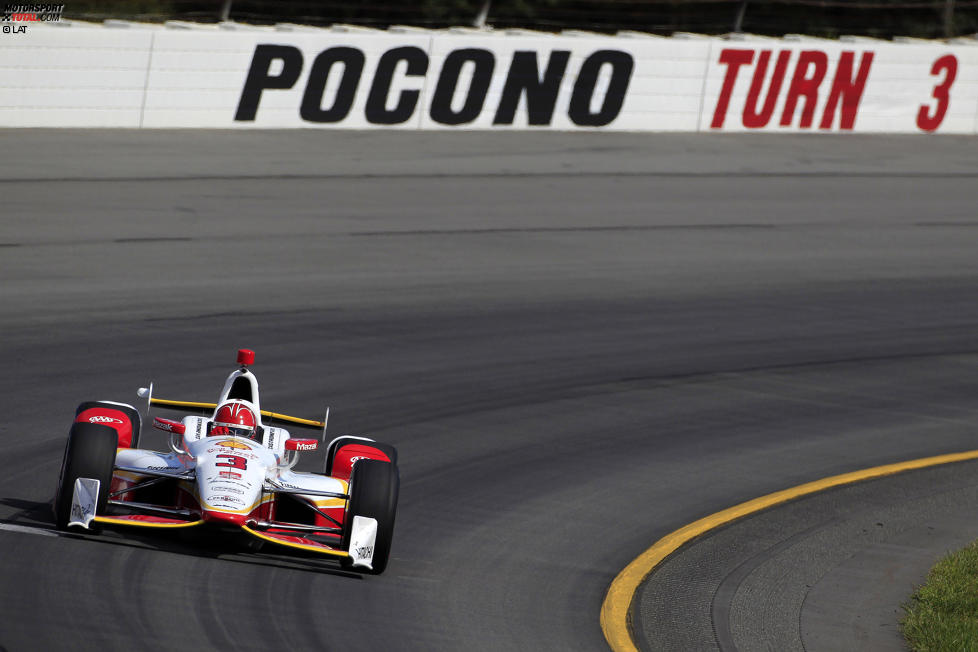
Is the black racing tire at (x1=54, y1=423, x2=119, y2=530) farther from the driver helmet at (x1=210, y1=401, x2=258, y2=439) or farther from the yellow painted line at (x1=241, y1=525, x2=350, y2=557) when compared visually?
the yellow painted line at (x1=241, y1=525, x2=350, y2=557)

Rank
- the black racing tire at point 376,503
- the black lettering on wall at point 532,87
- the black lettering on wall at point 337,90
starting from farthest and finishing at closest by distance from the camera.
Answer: the black lettering on wall at point 532,87, the black lettering on wall at point 337,90, the black racing tire at point 376,503

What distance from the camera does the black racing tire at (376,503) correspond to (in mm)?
8211

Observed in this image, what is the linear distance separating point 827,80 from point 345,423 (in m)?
17.1

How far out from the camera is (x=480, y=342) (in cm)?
1419

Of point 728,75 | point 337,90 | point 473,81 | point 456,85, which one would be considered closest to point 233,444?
point 337,90

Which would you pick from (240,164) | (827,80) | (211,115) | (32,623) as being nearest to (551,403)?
(32,623)

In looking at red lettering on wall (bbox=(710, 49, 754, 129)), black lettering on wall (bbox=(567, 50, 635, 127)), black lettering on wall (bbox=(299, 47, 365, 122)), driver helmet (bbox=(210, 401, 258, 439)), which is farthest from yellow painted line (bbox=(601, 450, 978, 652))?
red lettering on wall (bbox=(710, 49, 754, 129))

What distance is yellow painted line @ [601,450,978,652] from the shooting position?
810 centimetres

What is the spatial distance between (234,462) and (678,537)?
10.3 feet

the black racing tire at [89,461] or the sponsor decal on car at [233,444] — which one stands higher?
the sponsor decal on car at [233,444]

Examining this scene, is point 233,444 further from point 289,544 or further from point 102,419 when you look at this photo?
point 102,419

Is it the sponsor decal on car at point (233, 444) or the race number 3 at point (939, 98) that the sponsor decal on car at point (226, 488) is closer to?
the sponsor decal on car at point (233, 444)

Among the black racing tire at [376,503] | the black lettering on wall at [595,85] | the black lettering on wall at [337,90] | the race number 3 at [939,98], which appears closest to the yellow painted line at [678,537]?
the black racing tire at [376,503]

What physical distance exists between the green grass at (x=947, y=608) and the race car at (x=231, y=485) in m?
2.99
